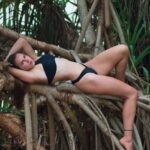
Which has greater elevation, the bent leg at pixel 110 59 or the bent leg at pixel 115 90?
the bent leg at pixel 110 59

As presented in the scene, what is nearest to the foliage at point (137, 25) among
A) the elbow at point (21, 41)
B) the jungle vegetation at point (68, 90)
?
the jungle vegetation at point (68, 90)

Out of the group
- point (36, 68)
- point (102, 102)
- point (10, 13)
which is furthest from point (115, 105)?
point (10, 13)

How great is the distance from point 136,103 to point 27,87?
57 centimetres

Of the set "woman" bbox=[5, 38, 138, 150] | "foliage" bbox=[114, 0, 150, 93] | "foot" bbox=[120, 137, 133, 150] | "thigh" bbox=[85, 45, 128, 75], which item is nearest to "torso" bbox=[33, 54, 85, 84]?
"woman" bbox=[5, 38, 138, 150]

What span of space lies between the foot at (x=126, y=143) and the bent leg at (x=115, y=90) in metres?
0.03

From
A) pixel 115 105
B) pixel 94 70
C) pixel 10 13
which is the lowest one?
pixel 115 105

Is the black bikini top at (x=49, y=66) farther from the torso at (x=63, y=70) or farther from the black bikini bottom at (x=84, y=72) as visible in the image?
the black bikini bottom at (x=84, y=72)

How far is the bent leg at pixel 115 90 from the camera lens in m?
2.65

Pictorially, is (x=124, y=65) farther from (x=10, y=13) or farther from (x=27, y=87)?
(x=10, y=13)

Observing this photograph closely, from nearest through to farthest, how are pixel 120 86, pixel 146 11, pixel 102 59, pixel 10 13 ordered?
1. pixel 120 86
2. pixel 102 59
3. pixel 10 13
4. pixel 146 11

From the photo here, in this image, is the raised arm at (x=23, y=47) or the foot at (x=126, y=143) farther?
the raised arm at (x=23, y=47)

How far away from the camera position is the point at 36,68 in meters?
2.68

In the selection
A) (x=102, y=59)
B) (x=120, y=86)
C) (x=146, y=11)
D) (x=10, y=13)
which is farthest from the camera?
(x=146, y=11)

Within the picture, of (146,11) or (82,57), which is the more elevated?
(146,11)
